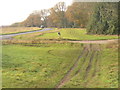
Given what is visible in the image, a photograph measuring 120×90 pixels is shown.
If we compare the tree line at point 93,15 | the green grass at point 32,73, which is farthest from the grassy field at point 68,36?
the green grass at point 32,73

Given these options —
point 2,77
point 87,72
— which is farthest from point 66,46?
point 2,77

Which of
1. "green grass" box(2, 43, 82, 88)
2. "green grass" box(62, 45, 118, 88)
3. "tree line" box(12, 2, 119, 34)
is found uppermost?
"tree line" box(12, 2, 119, 34)

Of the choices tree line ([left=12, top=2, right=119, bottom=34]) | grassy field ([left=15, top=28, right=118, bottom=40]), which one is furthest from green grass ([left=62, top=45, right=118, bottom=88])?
tree line ([left=12, top=2, right=119, bottom=34])

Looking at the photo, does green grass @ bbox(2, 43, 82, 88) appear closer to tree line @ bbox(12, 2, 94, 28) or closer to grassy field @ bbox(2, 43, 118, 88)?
grassy field @ bbox(2, 43, 118, 88)

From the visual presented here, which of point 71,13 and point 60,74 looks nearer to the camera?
point 60,74

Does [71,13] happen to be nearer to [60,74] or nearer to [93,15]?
[93,15]

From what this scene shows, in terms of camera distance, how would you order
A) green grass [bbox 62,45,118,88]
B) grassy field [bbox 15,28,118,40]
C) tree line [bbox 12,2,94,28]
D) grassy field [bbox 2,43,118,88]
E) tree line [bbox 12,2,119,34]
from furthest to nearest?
tree line [bbox 12,2,94,28] < tree line [bbox 12,2,119,34] < grassy field [bbox 15,28,118,40] < grassy field [bbox 2,43,118,88] < green grass [bbox 62,45,118,88]

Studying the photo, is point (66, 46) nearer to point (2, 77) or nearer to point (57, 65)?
point (57, 65)

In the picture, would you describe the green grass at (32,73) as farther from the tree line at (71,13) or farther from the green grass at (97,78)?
the tree line at (71,13)

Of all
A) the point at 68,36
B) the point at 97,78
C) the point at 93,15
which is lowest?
the point at 97,78

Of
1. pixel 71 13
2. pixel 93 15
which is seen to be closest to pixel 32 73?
pixel 71 13

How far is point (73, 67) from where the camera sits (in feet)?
33.6

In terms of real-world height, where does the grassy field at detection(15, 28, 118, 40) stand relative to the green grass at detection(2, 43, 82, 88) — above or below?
above

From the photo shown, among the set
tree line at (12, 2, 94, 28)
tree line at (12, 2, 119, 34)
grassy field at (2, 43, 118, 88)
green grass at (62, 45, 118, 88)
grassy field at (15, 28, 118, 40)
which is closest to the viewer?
green grass at (62, 45, 118, 88)
